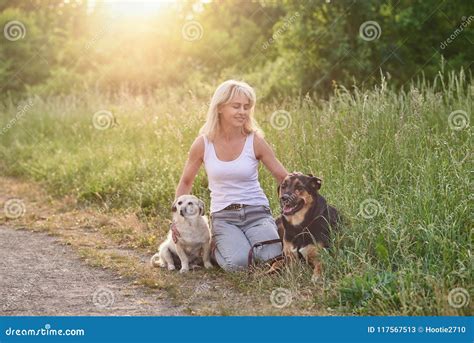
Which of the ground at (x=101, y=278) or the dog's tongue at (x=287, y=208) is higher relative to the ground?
the dog's tongue at (x=287, y=208)

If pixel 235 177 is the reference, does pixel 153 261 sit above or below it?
below

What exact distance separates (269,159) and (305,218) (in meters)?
0.87

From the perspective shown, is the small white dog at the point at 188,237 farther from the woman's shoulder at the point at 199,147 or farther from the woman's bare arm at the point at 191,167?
the woman's shoulder at the point at 199,147

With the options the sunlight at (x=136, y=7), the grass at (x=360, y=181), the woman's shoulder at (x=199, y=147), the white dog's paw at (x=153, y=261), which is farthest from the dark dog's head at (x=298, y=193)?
the sunlight at (x=136, y=7)

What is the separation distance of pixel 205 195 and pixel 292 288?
2897 millimetres

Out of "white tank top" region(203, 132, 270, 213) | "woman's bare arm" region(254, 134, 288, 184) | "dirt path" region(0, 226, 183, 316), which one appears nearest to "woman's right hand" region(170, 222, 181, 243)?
"white tank top" region(203, 132, 270, 213)

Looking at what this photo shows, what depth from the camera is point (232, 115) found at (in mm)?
5645

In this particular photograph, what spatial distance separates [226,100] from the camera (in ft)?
18.5

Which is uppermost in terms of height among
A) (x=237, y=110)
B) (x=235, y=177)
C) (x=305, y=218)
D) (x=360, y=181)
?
(x=237, y=110)

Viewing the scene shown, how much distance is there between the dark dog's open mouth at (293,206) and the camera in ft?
16.3

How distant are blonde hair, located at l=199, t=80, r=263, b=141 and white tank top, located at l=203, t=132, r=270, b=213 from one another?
0.07m

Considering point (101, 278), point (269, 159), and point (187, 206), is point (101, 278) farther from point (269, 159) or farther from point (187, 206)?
point (269, 159)

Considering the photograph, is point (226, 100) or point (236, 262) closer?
point (236, 262)

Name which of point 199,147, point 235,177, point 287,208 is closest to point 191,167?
point 199,147
